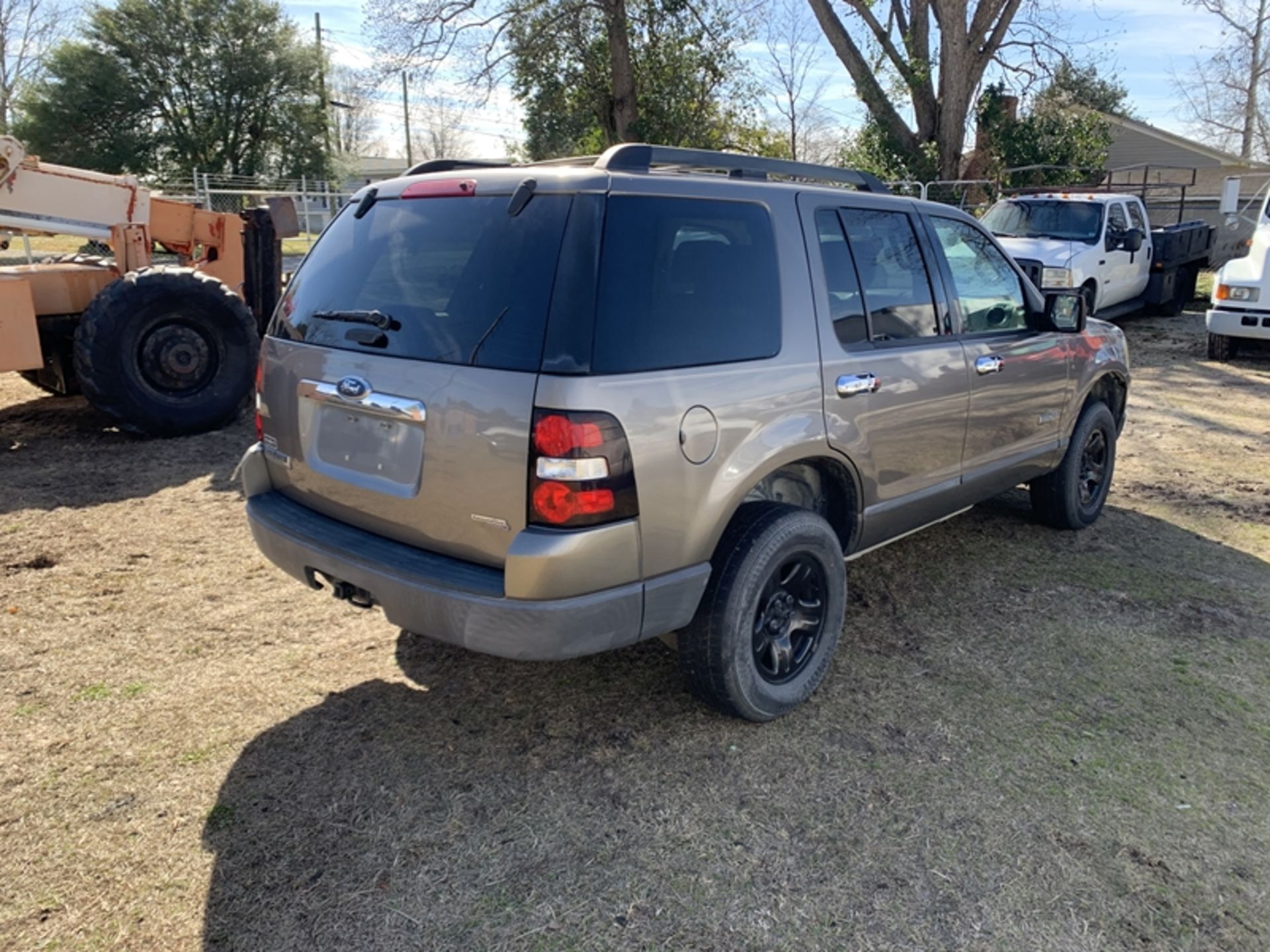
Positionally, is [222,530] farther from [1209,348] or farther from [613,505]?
[1209,348]

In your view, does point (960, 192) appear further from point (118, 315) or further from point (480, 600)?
point (480, 600)

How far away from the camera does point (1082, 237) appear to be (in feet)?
41.0

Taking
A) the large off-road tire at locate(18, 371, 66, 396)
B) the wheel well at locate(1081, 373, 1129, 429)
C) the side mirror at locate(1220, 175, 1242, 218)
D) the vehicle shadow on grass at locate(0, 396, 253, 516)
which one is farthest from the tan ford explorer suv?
the side mirror at locate(1220, 175, 1242, 218)

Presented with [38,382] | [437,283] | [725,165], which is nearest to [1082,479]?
[725,165]

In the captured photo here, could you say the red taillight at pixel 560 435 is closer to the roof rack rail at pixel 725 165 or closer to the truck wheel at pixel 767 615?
the truck wheel at pixel 767 615

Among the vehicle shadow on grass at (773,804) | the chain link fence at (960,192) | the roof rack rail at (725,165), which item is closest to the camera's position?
the vehicle shadow on grass at (773,804)

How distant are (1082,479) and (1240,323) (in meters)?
7.16

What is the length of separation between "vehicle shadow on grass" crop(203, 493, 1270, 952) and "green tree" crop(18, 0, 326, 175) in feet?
112

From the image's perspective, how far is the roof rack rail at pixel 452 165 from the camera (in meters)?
3.61

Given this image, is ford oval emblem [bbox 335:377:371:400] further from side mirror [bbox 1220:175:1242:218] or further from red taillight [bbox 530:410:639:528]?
side mirror [bbox 1220:175:1242:218]

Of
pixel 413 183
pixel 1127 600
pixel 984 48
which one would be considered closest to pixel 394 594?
pixel 413 183

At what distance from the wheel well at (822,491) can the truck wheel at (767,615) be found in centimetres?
21

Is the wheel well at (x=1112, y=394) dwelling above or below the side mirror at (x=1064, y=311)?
below

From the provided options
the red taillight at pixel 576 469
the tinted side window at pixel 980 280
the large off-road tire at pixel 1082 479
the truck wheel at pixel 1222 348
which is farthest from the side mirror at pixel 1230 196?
the red taillight at pixel 576 469
